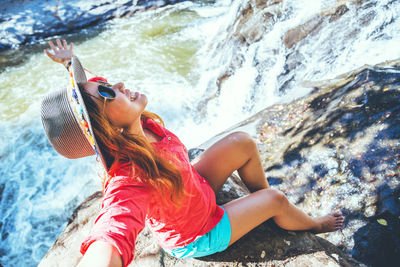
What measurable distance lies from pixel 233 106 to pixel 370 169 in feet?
12.2

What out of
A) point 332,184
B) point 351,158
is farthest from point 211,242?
point 351,158

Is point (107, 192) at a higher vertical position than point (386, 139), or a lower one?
higher

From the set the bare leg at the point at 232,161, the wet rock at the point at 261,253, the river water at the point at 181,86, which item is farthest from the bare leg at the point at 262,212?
the river water at the point at 181,86

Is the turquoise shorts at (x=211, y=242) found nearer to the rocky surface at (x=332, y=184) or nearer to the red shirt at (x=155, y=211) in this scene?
the red shirt at (x=155, y=211)

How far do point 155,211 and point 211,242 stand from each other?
0.58 m

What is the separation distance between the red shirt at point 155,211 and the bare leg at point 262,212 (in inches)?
6.1

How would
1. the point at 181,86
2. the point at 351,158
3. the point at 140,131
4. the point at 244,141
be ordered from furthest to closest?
1. the point at 181,86
2. the point at 351,158
3. the point at 244,141
4. the point at 140,131

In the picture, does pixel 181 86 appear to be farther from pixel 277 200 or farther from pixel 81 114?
pixel 81 114

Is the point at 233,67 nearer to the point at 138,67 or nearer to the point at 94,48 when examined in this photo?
the point at 138,67

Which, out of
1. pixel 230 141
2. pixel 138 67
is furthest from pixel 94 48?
pixel 230 141

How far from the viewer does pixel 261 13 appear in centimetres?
615

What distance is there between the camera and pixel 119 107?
1597mm

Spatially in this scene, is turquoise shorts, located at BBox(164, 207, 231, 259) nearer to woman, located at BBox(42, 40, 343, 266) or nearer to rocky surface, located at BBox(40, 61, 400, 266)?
woman, located at BBox(42, 40, 343, 266)

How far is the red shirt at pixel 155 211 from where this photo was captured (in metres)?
1.24
